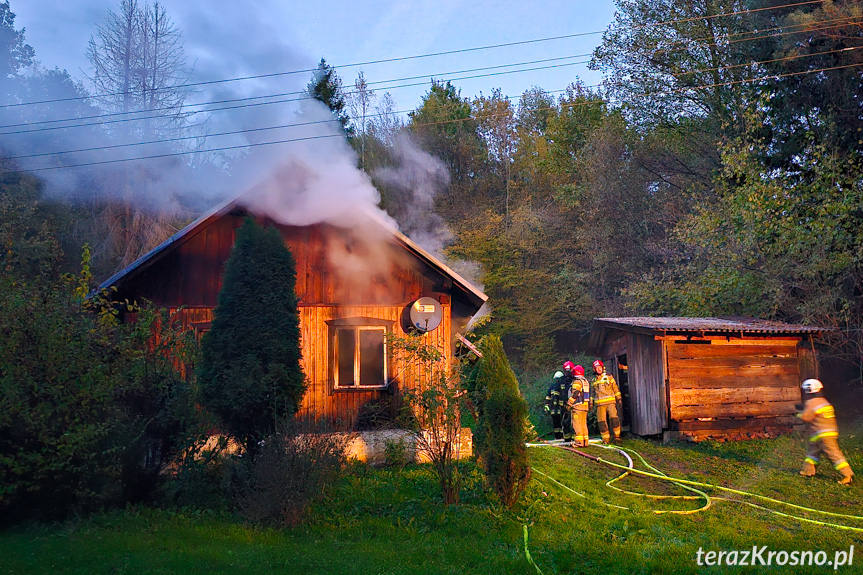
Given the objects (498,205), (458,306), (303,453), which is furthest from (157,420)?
(498,205)

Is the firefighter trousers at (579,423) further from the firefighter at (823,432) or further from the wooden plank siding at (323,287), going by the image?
the firefighter at (823,432)

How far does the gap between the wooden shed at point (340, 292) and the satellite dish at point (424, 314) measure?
58mm

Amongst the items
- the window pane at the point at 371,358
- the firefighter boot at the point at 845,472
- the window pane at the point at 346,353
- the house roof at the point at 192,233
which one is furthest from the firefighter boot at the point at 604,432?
the window pane at the point at 346,353

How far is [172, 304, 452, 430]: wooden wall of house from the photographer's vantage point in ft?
40.7

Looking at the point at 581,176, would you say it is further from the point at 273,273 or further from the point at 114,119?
the point at 273,273

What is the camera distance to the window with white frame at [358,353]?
1268 cm

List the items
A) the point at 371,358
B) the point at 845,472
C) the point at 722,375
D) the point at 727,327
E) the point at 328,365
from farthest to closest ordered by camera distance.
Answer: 1. the point at 722,375
2. the point at 727,327
3. the point at 371,358
4. the point at 328,365
5. the point at 845,472

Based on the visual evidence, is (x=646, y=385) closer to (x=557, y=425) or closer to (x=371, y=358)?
(x=557, y=425)

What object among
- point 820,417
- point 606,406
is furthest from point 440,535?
point 606,406

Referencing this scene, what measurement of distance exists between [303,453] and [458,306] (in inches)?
260

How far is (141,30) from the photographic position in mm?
24672

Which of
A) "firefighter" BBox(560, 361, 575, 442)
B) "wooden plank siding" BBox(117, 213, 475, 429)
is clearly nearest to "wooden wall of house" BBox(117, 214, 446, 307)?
"wooden plank siding" BBox(117, 213, 475, 429)

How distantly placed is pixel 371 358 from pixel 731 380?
28.6 feet

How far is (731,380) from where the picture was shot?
15.5m
